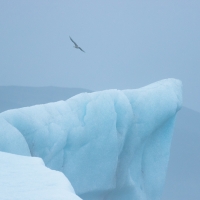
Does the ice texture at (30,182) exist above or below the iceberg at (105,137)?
above

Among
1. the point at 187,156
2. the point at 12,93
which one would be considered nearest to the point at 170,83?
the point at 187,156

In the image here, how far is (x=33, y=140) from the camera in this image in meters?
3.78

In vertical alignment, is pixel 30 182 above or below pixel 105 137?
above

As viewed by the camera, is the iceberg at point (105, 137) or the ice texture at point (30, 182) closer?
the ice texture at point (30, 182)

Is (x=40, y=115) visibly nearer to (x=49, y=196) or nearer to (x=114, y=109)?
(x=114, y=109)

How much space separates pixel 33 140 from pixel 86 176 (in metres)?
0.87

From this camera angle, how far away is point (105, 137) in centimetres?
444

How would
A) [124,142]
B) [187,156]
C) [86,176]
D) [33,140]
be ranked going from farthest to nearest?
[187,156] → [124,142] → [86,176] → [33,140]

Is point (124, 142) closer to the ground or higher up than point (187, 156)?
higher up

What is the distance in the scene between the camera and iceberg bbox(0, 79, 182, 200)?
379 cm

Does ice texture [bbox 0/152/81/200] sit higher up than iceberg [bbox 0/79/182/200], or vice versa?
ice texture [bbox 0/152/81/200]

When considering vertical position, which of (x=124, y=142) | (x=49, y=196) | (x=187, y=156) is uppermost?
(x=49, y=196)

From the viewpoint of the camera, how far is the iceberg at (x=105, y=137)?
3787 mm

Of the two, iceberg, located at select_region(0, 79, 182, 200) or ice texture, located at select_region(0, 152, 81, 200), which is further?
iceberg, located at select_region(0, 79, 182, 200)
